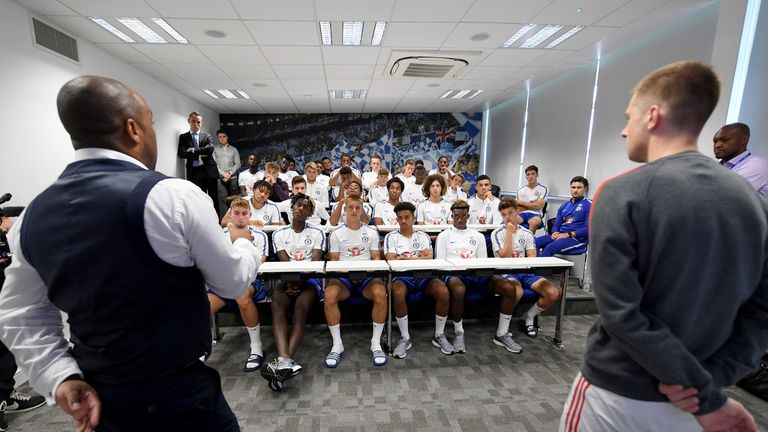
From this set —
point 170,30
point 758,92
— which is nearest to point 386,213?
point 170,30

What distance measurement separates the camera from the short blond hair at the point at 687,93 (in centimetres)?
75

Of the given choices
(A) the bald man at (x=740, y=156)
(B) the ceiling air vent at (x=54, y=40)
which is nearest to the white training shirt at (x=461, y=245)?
(A) the bald man at (x=740, y=156)

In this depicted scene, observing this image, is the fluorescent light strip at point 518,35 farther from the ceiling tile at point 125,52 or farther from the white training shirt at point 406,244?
the ceiling tile at point 125,52

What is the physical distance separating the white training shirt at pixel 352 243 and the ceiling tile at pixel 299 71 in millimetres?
2816

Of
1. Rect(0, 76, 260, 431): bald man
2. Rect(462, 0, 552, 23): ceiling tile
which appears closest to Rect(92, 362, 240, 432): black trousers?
Rect(0, 76, 260, 431): bald man

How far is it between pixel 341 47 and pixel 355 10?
3.22ft

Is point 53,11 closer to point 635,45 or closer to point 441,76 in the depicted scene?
point 441,76

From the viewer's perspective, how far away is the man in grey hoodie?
71 cm

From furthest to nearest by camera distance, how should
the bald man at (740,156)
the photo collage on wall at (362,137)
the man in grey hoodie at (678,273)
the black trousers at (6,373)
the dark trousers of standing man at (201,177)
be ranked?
the photo collage on wall at (362,137) < the dark trousers of standing man at (201,177) < the bald man at (740,156) < the black trousers at (6,373) < the man in grey hoodie at (678,273)

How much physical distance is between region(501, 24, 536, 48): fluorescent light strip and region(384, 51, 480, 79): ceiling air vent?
0.39 metres

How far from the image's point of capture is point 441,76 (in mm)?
5297

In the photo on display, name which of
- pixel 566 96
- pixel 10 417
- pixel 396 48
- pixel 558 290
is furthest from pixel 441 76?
pixel 10 417

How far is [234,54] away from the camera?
13.8 ft

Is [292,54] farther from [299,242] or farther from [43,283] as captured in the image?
[43,283]
